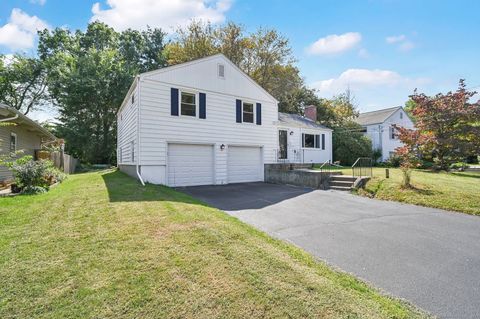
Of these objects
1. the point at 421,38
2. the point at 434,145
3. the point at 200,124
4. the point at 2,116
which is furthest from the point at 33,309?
the point at 434,145

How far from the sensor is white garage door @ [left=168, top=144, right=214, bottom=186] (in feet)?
39.8

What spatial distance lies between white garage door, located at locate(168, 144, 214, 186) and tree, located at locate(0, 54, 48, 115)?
26.2m

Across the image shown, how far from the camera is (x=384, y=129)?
25.3 meters

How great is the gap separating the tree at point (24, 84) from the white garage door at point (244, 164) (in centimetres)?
2759

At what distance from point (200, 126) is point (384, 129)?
2079 centimetres

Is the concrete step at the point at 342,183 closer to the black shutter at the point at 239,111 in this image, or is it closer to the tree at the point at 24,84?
the black shutter at the point at 239,111

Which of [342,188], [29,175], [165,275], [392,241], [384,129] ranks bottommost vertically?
[392,241]

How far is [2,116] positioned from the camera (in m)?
10.6

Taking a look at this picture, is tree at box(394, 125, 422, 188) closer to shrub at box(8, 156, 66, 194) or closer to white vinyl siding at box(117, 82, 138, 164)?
white vinyl siding at box(117, 82, 138, 164)

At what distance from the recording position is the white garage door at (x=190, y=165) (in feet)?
39.8

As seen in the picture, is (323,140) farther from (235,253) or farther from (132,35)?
(132,35)

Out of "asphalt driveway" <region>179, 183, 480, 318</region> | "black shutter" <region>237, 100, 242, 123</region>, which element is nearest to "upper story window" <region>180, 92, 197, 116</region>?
"black shutter" <region>237, 100, 242, 123</region>

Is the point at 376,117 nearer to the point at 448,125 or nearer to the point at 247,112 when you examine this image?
the point at 448,125

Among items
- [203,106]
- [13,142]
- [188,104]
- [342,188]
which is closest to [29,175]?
[13,142]
